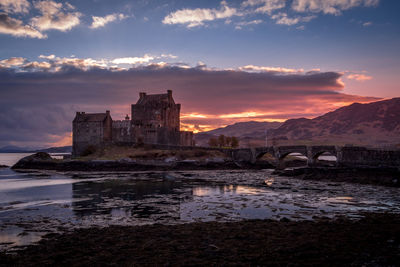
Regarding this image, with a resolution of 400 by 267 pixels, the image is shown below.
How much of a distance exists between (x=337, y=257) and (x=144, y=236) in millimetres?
8323

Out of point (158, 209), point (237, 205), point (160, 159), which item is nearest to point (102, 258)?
point (158, 209)

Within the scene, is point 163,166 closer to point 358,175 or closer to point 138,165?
point 138,165

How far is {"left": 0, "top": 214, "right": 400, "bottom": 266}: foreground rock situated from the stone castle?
7516cm

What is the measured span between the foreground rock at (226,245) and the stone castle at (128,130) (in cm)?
7516

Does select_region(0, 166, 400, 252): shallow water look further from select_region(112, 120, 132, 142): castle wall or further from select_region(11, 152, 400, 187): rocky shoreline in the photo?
select_region(112, 120, 132, 142): castle wall

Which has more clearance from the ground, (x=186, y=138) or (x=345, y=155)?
(x=186, y=138)

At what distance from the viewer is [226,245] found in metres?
13.2

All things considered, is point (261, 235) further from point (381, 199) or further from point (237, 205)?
point (381, 199)

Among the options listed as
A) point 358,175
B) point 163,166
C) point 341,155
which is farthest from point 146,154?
point 358,175

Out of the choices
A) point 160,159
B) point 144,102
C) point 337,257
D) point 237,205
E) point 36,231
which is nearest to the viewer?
point 337,257

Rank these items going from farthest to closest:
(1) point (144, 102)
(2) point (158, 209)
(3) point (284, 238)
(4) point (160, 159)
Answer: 1. (1) point (144, 102)
2. (4) point (160, 159)
3. (2) point (158, 209)
4. (3) point (284, 238)

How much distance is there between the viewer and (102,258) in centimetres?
1153

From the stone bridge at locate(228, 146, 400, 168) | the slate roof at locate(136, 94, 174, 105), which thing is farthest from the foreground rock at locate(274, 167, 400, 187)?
the slate roof at locate(136, 94, 174, 105)

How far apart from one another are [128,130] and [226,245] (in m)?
84.3
